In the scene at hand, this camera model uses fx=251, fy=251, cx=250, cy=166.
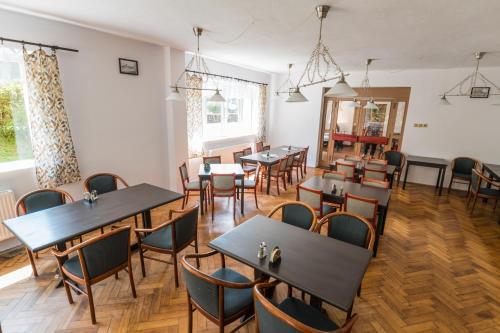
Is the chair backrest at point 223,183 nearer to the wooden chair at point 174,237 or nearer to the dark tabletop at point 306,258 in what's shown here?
the wooden chair at point 174,237

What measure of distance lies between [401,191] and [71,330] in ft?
21.0

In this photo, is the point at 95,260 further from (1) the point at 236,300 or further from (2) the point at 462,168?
(2) the point at 462,168

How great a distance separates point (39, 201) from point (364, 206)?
12.2 feet

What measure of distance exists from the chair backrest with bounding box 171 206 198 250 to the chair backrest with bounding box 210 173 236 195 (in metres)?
1.31

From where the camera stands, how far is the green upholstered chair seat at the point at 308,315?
5.40 feet

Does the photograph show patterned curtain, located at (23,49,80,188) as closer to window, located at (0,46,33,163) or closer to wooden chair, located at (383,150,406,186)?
window, located at (0,46,33,163)

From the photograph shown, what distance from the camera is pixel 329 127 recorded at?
25.0 ft

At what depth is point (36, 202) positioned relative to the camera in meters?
2.79

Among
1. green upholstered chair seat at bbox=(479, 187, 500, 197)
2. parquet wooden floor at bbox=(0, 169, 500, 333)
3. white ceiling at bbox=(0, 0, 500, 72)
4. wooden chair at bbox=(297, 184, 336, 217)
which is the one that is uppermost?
white ceiling at bbox=(0, 0, 500, 72)

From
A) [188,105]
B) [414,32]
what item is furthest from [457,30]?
[188,105]

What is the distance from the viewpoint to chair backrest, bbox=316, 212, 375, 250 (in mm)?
2336

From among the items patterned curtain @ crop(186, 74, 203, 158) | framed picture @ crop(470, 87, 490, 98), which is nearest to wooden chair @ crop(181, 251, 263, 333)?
patterned curtain @ crop(186, 74, 203, 158)

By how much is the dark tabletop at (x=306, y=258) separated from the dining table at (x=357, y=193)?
1262 mm

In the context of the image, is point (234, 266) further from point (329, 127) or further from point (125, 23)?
point (329, 127)
